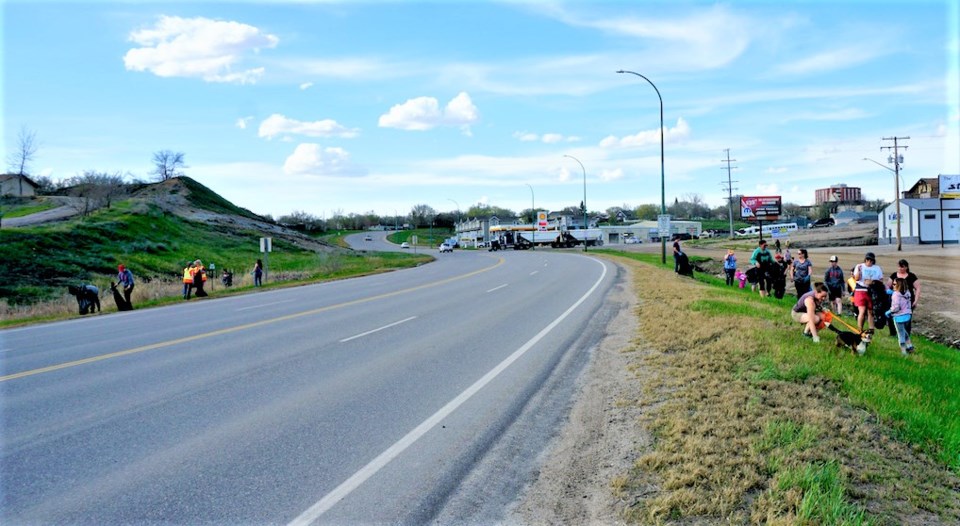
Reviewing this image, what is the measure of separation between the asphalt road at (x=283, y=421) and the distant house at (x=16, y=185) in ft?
251

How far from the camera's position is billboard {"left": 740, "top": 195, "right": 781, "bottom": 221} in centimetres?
9382

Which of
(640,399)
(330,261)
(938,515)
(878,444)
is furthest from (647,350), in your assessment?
(330,261)

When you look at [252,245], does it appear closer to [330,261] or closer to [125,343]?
[330,261]

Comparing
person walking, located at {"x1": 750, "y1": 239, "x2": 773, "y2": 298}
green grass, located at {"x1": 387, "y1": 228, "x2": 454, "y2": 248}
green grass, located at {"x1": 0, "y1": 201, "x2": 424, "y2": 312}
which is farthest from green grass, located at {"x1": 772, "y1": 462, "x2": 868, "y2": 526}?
green grass, located at {"x1": 387, "y1": 228, "x2": 454, "y2": 248}

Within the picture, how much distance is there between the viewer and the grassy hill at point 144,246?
40406 millimetres

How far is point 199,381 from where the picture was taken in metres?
8.48

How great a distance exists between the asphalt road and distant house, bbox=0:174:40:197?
3015 inches

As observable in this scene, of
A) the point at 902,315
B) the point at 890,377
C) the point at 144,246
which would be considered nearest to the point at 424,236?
the point at 144,246

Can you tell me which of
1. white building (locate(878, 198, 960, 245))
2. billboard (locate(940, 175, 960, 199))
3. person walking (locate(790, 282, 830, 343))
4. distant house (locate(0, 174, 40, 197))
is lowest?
person walking (locate(790, 282, 830, 343))

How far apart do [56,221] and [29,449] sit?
61280mm

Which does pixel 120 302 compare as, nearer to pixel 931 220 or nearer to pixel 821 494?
pixel 821 494

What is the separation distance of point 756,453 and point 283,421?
4.33 m

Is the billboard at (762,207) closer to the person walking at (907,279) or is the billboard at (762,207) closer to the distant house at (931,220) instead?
the distant house at (931,220)

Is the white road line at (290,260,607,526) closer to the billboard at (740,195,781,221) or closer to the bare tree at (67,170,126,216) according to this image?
the bare tree at (67,170,126,216)
